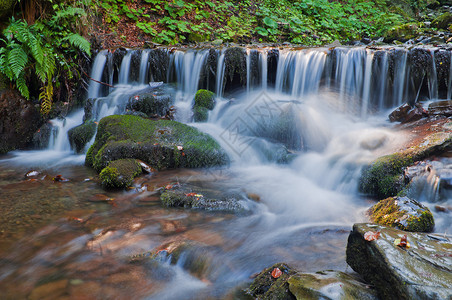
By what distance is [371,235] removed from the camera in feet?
7.02

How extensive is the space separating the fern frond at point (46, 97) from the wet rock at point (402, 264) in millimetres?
7151

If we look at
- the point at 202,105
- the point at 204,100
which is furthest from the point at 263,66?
the point at 202,105

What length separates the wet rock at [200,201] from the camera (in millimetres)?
3812

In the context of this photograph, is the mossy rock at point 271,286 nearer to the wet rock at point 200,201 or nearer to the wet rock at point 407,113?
the wet rock at point 200,201

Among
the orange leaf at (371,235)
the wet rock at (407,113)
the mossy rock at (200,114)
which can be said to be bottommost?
the orange leaf at (371,235)

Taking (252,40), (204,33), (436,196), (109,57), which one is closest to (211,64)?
(109,57)

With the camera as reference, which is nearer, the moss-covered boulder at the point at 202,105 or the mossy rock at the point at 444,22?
the moss-covered boulder at the point at 202,105

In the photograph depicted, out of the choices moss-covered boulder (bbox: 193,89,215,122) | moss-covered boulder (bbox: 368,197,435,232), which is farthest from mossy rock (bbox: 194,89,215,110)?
moss-covered boulder (bbox: 368,197,435,232)

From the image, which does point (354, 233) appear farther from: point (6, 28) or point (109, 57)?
point (109, 57)

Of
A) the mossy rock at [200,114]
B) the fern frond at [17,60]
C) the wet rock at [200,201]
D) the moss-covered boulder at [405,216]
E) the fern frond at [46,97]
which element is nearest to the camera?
the moss-covered boulder at [405,216]

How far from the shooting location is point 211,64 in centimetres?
822

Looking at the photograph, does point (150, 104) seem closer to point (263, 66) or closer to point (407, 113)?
point (263, 66)

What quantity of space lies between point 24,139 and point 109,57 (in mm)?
3195

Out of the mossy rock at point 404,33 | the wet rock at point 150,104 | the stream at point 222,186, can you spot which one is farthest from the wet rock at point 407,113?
the mossy rock at point 404,33
